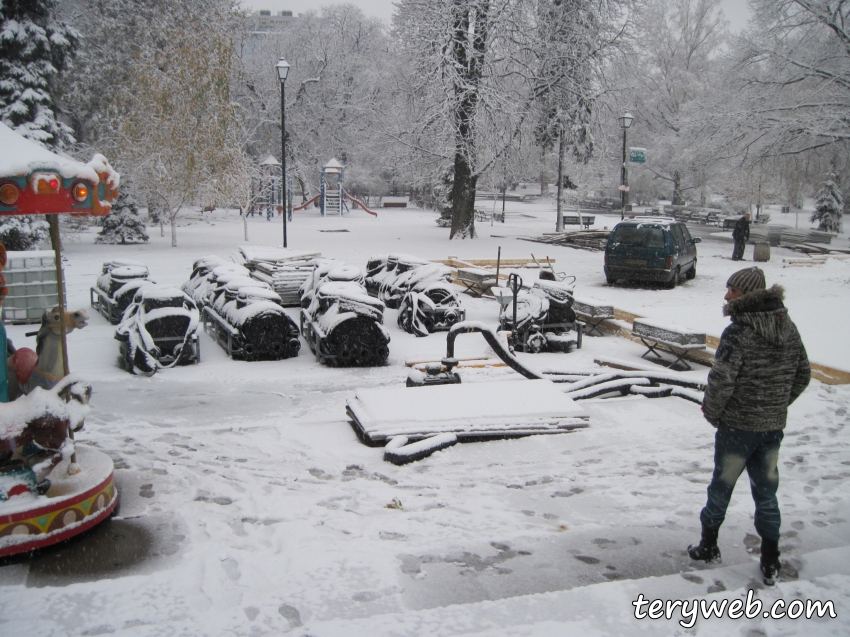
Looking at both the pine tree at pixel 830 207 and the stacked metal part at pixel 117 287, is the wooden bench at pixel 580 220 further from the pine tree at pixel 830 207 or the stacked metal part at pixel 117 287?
the stacked metal part at pixel 117 287

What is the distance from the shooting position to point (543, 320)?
1188cm

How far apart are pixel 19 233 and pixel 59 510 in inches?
820

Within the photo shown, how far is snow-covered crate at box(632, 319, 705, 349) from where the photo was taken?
10.3 meters

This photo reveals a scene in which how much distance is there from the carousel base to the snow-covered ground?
0.12 meters

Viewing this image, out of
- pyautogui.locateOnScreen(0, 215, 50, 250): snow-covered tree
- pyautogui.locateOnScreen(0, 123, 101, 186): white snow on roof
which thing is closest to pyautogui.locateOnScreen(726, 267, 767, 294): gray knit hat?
pyautogui.locateOnScreen(0, 123, 101, 186): white snow on roof

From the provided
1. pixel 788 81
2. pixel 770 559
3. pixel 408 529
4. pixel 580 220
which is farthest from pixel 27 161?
pixel 580 220

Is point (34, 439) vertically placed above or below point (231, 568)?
above

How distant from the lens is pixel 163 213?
30.2 m

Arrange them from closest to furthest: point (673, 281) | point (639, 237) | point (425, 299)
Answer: point (425, 299) → point (639, 237) → point (673, 281)

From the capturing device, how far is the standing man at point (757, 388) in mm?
4090

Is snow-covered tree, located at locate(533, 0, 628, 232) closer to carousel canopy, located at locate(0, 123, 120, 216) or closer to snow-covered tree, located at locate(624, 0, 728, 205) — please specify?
snow-covered tree, located at locate(624, 0, 728, 205)

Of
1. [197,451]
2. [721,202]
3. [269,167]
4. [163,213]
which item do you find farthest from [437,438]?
[721,202]

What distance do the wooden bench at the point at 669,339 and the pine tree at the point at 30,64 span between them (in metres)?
20.4

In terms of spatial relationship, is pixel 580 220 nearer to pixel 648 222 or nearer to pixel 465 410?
pixel 648 222
